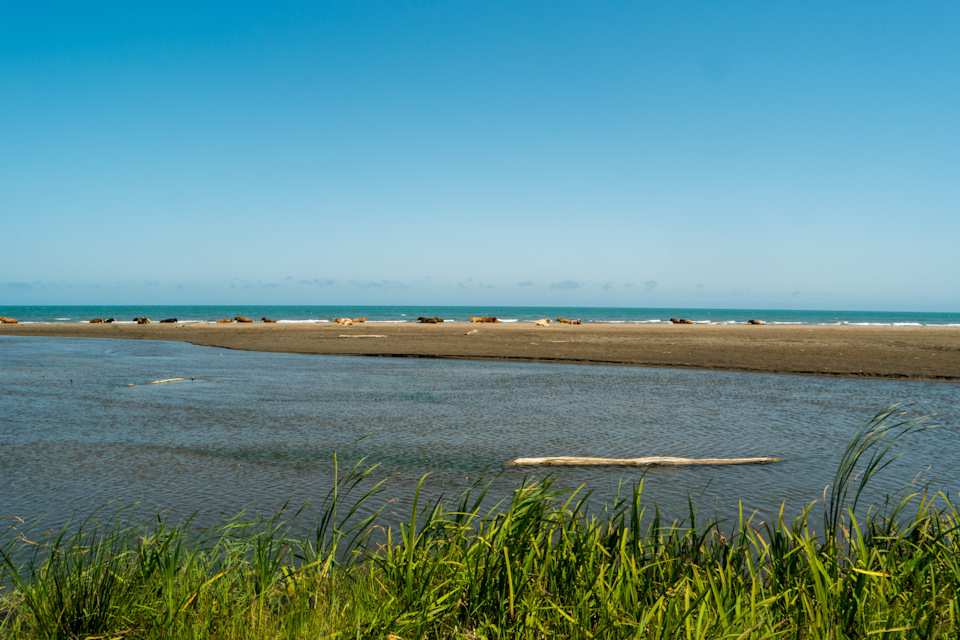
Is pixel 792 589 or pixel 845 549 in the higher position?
pixel 792 589

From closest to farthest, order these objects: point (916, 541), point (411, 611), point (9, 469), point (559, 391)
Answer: point (411, 611) < point (916, 541) < point (9, 469) < point (559, 391)

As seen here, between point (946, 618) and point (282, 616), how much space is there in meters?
2.95

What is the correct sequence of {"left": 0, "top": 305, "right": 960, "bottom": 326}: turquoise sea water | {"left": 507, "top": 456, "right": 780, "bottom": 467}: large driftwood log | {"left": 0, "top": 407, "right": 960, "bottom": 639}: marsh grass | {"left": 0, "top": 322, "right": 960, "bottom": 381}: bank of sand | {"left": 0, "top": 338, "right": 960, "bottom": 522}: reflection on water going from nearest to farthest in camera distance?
{"left": 0, "top": 407, "right": 960, "bottom": 639}: marsh grass
{"left": 0, "top": 338, "right": 960, "bottom": 522}: reflection on water
{"left": 507, "top": 456, "right": 780, "bottom": 467}: large driftwood log
{"left": 0, "top": 322, "right": 960, "bottom": 381}: bank of sand
{"left": 0, "top": 305, "right": 960, "bottom": 326}: turquoise sea water

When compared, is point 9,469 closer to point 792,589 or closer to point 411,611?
point 411,611

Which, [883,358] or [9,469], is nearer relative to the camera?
[9,469]

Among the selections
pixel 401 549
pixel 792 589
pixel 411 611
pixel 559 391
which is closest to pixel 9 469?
pixel 401 549

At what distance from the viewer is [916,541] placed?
138 inches

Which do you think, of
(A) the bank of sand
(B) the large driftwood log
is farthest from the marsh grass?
(A) the bank of sand

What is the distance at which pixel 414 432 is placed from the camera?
7957 millimetres

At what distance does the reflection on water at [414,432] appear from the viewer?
548 cm

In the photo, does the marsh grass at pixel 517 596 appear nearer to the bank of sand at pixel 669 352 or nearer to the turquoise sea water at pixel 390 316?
the bank of sand at pixel 669 352

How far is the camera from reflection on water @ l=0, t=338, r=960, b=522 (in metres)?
5.48

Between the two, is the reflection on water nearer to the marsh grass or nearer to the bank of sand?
the marsh grass

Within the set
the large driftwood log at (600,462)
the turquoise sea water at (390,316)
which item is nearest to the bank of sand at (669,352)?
the large driftwood log at (600,462)
